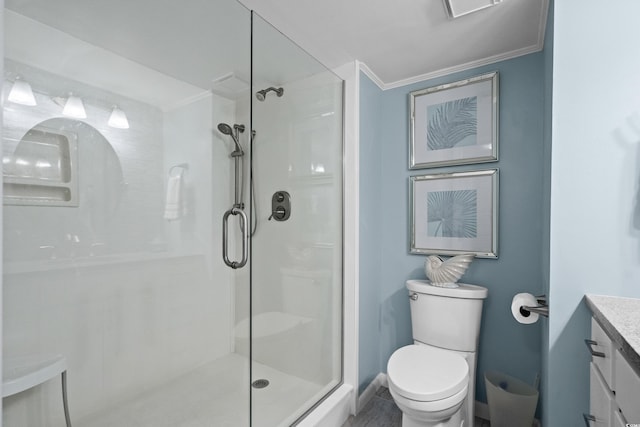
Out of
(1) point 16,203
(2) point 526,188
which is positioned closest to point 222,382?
(1) point 16,203

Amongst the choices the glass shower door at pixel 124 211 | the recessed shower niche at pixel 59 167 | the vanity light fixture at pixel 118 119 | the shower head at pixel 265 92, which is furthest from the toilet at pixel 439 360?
the vanity light fixture at pixel 118 119

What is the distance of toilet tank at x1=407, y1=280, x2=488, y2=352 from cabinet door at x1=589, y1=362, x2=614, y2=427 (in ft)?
1.99

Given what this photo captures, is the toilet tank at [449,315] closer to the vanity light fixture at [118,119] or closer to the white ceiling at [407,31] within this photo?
the white ceiling at [407,31]

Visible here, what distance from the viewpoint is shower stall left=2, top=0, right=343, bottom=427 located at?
3.24 feet

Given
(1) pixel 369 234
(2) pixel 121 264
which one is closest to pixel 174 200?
(2) pixel 121 264

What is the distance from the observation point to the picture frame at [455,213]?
1893 millimetres

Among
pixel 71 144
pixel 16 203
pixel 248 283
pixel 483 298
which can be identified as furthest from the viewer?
pixel 483 298

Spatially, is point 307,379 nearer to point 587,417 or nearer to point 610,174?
point 587,417

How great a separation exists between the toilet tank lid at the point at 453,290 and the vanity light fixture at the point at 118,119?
5.72 ft

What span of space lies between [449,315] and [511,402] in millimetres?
513

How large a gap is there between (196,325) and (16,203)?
0.96 m

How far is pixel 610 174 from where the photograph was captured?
3.83 feet

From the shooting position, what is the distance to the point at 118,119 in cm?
121

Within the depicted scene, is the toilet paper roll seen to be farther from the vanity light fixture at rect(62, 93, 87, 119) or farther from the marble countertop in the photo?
the vanity light fixture at rect(62, 93, 87, 119)
